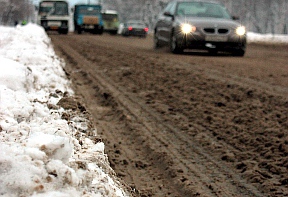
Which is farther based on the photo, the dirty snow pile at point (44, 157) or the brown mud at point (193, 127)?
the brown mud at point (193, 127)

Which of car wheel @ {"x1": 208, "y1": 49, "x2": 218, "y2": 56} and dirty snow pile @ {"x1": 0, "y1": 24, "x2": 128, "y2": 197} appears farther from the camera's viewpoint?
car wheel @ {"x1": 208, "y1": 49, "x2": 218, "y2": 56}

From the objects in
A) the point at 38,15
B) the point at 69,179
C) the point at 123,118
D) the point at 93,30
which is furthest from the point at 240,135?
the point at 93,30

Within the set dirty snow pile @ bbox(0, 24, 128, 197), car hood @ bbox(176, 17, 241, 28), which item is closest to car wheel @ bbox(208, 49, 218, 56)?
car hood @ bbox(176, 17, 241, 28)

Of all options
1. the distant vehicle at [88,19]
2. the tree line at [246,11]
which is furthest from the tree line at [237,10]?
the distant vehicle at [88,19]

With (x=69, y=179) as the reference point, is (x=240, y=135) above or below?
below

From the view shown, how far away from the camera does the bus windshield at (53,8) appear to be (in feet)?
118

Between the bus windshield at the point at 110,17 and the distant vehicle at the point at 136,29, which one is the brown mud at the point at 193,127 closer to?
the distant vehicle at the point at 136,29

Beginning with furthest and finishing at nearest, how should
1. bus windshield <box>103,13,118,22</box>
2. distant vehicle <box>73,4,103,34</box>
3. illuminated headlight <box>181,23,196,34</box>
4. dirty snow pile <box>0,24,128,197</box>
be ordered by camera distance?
bus windshield <box>103,13,118,22</box>, distant vehicle <box>73,4,103,34</box>, illuminated headlight <box>181,23,196,34</box>, dirty snow pile <box>0,24,128,197</box>

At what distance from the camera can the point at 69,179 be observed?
2201 mm

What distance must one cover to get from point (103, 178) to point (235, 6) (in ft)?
243

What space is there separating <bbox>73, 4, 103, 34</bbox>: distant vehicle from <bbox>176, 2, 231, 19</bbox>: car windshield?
84.9 ft

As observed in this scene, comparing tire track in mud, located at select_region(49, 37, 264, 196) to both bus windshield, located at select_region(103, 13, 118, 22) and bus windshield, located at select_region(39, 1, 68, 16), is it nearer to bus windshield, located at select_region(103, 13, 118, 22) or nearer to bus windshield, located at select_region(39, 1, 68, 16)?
bus windshield, located at select_region(39, 1, 68, 16)

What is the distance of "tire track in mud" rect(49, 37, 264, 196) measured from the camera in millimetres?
3629

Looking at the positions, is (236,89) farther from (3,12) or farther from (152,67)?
(3,12)
